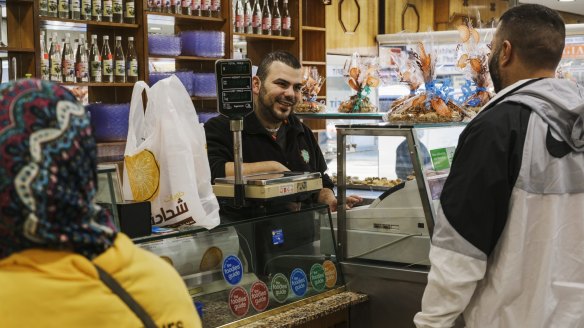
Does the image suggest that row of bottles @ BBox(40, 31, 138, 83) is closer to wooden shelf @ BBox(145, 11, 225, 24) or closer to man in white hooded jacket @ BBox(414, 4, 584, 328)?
wooden shelf @ BBox(145, 11, 225, 24)

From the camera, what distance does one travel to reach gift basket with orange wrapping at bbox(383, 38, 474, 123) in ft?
9.75

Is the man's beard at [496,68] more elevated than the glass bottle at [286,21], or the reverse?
the glass bottle at [286,21]

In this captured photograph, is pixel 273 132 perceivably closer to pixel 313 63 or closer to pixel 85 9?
pixel 85 9

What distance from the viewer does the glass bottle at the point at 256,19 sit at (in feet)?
22.3

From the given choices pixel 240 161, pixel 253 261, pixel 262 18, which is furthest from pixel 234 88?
pixel 262 18

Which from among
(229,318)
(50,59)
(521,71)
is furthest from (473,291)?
(50,59)

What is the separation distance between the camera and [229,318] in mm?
2299

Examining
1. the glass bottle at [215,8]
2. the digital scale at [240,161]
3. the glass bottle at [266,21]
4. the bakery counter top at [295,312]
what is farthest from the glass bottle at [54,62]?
the bakery counter top at [295,312]

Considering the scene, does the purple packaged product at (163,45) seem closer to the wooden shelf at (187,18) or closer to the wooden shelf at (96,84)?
the wooden shelf at (187,18)

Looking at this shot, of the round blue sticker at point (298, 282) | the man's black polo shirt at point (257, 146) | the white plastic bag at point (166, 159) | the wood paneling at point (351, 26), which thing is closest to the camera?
the white plastic bag at point (166, 159)

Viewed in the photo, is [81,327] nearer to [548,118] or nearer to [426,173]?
[548,118]

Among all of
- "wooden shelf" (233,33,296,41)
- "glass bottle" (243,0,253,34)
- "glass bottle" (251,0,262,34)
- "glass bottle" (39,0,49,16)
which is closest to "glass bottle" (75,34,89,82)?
"glass bottle" (39,0,49,16)

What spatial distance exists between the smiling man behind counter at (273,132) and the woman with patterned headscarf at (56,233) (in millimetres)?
2152

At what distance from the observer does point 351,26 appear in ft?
26.6
